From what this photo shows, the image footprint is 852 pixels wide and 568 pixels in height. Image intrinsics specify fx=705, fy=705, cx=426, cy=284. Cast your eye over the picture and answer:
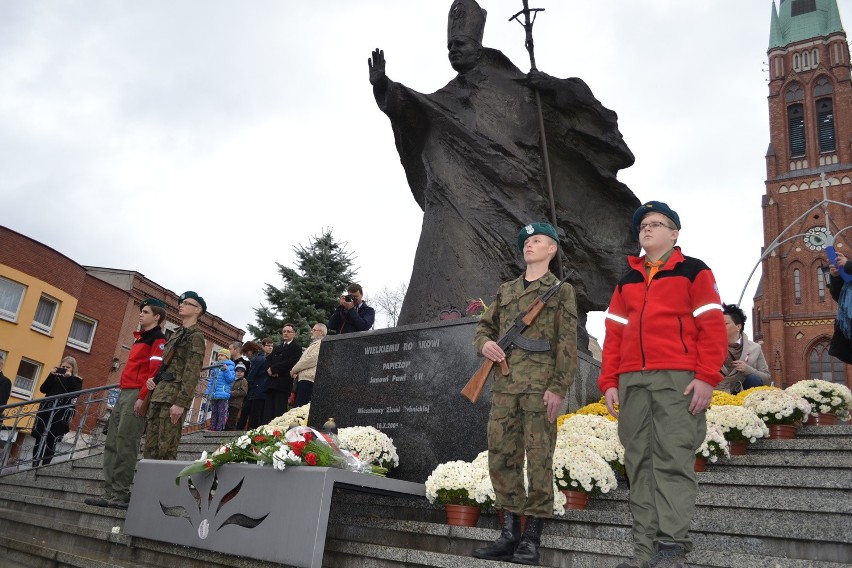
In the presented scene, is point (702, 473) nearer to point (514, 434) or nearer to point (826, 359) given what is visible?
point (514, 434)

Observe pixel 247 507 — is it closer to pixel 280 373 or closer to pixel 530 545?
pixel 530 545

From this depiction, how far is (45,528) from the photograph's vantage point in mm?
6527

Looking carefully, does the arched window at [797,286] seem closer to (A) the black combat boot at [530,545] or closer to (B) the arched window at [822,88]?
(B) the arched window at [822,88]

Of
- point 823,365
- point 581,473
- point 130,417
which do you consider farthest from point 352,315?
point 823,365

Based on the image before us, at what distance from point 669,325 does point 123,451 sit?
5.27m

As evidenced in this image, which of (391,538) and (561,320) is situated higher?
(561,320)

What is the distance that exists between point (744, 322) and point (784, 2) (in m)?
74.6

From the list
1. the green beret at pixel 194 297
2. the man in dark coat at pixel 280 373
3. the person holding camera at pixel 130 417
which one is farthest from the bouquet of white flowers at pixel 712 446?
the man in dark coat at pixel 280 373

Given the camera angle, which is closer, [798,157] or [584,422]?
[584,422]

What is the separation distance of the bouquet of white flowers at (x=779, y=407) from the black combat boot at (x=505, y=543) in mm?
3411

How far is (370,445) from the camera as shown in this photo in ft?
19.0

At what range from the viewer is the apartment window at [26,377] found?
84.1ft

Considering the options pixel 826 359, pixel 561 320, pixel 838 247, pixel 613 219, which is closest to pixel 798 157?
pixel 838 247

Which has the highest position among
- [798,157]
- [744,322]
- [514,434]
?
[798,157]
